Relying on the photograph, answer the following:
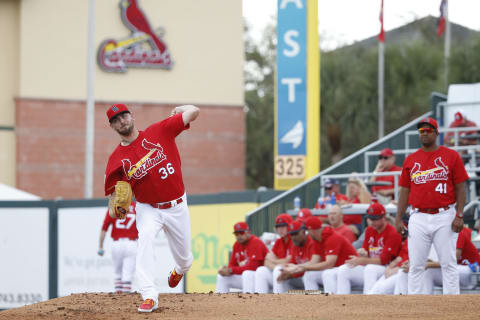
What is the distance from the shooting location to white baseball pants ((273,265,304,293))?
508 inches

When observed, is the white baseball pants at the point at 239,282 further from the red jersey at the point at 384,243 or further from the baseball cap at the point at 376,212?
the baseball cap at the point at 376,212

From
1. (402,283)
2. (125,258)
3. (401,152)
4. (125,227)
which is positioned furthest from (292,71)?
(402,283)

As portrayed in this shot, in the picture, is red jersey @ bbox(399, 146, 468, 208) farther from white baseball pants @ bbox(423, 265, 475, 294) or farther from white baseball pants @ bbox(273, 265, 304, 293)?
white baseball pants @ bbox(273, 265, 304, 293)

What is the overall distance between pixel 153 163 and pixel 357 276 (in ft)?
14.9

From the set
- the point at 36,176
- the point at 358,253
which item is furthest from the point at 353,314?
the point at 36,176

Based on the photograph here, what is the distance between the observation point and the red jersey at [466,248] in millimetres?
11188

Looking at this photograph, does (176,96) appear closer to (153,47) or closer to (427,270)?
(153,47)

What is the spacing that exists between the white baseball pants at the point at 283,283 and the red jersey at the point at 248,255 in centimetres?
77

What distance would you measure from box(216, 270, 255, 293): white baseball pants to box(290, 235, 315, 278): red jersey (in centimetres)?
78

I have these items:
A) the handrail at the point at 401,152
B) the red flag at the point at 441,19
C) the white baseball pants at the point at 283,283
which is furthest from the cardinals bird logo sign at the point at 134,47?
the white baseball pants at the point at 283,283

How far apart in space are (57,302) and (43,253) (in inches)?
439

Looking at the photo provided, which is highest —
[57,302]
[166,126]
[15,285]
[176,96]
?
[176,96]

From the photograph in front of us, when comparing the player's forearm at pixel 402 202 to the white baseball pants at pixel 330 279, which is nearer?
the player's forearm at pixel 402 202

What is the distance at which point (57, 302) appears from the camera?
956cm
